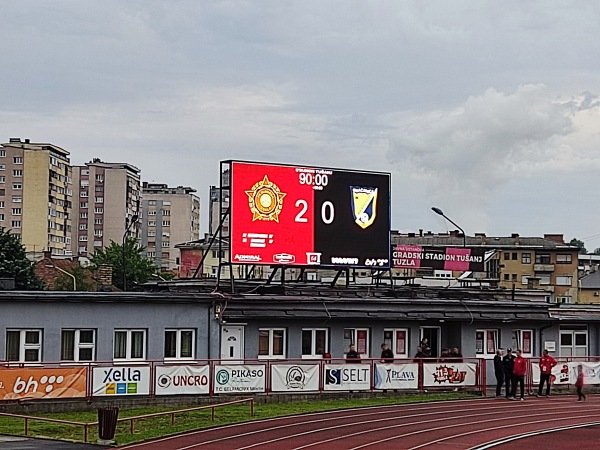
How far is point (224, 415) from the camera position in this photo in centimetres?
2989

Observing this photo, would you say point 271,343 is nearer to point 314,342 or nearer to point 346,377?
point 314,342

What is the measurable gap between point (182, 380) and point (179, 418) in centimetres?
304

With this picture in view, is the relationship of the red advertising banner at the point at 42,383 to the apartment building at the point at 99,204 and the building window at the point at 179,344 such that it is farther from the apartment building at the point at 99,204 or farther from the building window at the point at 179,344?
the apartment building at the point at 99,204

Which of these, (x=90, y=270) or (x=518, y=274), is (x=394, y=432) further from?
(x=518, y=274)

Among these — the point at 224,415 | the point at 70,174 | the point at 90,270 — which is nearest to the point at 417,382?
the point at 224,415

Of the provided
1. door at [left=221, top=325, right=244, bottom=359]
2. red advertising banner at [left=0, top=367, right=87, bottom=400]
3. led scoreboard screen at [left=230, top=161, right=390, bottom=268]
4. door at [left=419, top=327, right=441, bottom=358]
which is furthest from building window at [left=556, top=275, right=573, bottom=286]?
red advertising banner at [left=0, top=367, right=87, bottom=400]

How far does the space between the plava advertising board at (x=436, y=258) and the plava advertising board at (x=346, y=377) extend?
7.78 m

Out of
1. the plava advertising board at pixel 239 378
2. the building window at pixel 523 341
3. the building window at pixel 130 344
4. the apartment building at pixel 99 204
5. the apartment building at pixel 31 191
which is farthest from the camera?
the apartment building at pixel 99 204

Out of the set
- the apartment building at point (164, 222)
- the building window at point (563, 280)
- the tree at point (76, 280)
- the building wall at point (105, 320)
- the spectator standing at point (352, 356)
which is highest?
the apartment building at point (164, 222)

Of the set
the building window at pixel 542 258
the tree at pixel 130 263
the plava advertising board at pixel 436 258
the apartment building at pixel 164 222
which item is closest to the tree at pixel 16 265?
the tree at pixel 130 263

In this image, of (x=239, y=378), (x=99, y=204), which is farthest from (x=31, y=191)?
(x=239, y=378)

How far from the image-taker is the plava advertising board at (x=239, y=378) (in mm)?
32875

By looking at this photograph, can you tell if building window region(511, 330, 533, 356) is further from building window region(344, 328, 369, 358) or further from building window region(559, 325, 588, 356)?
building window region(344, 328, 369, 358)

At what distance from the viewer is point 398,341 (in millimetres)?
39875
